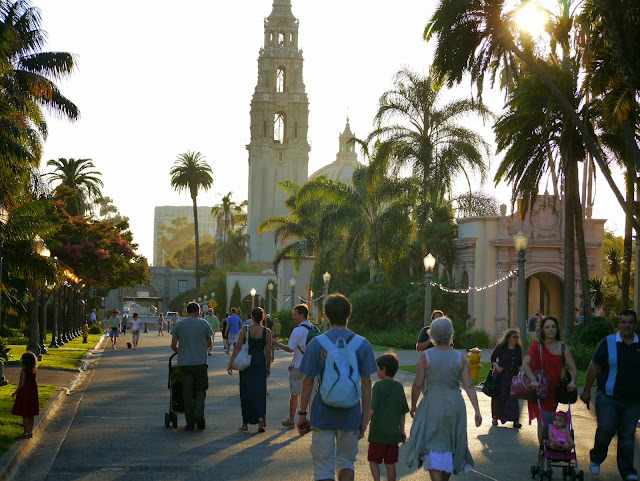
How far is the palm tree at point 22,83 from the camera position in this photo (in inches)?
787

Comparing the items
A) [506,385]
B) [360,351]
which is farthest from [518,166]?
[360,351]

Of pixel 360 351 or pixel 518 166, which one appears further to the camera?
pixel 518 166

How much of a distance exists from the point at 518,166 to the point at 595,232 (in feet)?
50.0

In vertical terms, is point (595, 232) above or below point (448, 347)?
above

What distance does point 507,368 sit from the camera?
608 inches

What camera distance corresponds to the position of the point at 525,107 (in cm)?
2762

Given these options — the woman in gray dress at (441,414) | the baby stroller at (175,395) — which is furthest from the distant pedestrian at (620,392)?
the baby stroller at (175,395)

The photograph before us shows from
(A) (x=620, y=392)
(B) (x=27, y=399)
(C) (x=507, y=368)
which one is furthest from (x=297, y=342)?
(A) (x=620, y=392)

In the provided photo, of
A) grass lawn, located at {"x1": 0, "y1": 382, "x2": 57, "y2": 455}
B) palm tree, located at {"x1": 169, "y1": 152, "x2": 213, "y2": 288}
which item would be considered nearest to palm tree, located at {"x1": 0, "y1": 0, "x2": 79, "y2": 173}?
grass lawn, located at {"x1": 0, "y1": 382, "x2": 57, "y2": 455}

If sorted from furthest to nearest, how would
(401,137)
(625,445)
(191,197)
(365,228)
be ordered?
(191,197) → (365,228) → (401,137) → (625,445)

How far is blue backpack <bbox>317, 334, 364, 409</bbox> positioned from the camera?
7.95 meters

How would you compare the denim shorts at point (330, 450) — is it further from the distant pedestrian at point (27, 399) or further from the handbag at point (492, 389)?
the handbag at point (492, 389)

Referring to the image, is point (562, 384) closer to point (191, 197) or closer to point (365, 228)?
point (365, 228)

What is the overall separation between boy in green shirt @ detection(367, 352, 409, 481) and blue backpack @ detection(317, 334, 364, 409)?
3.30ft
